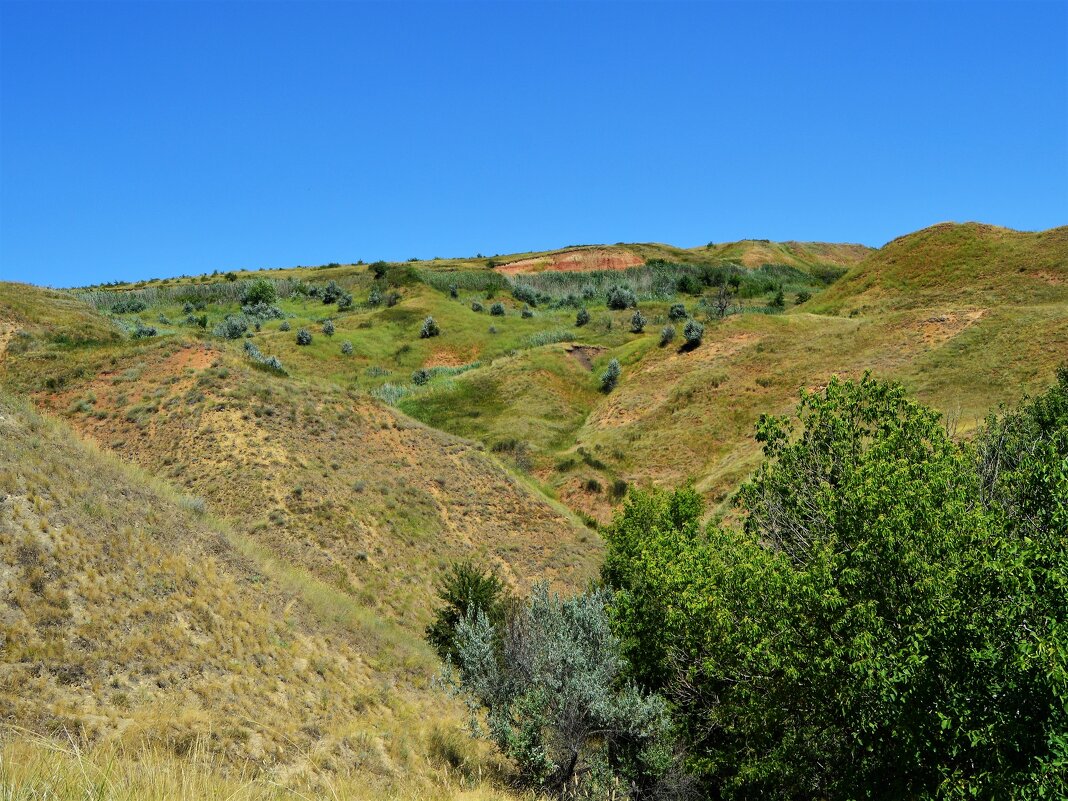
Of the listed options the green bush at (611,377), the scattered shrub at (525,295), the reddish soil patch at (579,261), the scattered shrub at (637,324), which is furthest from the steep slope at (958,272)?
the reddish soil patch at (579,261)

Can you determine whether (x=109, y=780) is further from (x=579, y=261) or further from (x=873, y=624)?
(x=579, y=261)

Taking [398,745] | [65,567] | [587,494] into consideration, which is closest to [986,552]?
[398,745]

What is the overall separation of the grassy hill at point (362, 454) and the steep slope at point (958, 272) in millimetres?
276

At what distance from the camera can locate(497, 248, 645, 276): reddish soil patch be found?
125500mm

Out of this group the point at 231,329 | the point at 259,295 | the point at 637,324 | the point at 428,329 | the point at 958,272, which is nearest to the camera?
the point at 958,272

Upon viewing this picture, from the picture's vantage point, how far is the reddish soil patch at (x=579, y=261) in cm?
12550

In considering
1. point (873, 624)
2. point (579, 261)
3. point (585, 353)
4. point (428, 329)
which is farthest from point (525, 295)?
point (873, 624)

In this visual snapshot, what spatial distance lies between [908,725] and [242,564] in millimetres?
14007

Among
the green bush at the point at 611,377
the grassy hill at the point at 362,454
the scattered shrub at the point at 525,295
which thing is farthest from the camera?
the scattered shrub at the point at 525,295

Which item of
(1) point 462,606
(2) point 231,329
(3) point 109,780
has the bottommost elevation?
(1) point 462,606

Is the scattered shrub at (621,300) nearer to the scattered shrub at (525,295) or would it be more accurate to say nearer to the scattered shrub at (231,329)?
the scattered shrub at (525,295)

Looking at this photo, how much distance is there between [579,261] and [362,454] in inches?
3987

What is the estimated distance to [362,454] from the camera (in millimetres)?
31266

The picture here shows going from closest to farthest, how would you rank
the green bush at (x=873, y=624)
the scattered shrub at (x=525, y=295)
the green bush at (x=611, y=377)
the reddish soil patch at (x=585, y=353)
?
Result: the green bush at (x=873, y=624) → the green bush at (x=611, y=377) → the reddish soil patch at (x=585, y=353) → the scattered shrub at (x=525, y=295)
